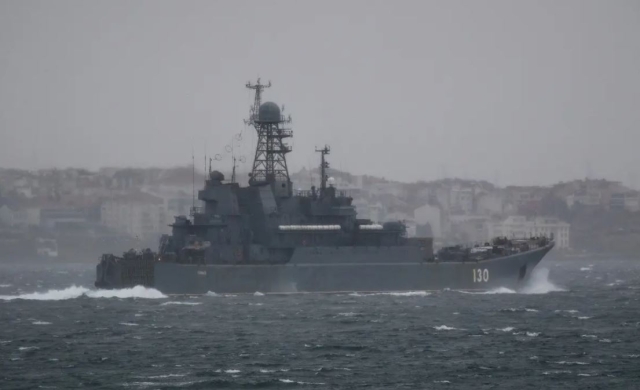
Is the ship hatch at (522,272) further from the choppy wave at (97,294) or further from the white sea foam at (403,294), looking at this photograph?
the choppy wave at (97,294)

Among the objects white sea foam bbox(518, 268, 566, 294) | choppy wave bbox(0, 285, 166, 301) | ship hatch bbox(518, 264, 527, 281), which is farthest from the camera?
white sea foam bbox(518, 268, 566, 294)

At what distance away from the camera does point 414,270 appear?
6044 centimetres

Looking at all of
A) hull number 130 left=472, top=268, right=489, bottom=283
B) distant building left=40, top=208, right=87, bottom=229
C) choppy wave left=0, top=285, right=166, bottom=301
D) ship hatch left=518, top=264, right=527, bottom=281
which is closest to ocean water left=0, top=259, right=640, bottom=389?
choppy wave left=0, top=285, right=166, bottom=301

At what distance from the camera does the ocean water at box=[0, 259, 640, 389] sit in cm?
3200

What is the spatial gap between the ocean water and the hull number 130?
2.40 metres

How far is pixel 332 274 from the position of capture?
5922cm

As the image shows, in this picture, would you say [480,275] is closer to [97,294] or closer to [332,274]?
[332,274]

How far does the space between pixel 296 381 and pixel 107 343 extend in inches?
405

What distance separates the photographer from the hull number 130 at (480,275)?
6216 cm

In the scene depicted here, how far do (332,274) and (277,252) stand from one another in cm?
302

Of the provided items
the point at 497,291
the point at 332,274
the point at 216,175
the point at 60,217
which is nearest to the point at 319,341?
the point at 332,274

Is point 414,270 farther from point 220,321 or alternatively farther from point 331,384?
point 331,384

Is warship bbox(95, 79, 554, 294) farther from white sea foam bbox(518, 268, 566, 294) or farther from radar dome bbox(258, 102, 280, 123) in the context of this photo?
white sea foam bbox(518, 268, 566, 294)

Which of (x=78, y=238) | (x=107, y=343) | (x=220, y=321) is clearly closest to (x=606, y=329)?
(x=220, y=321)
